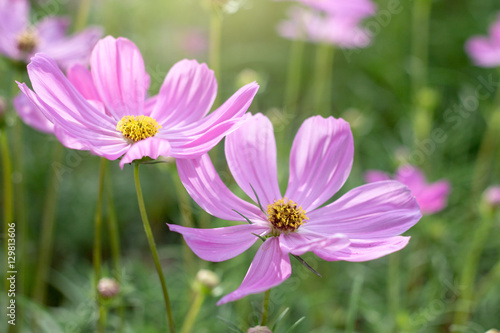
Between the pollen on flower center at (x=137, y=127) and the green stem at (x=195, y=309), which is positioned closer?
the pollen on flower center at (x=137, y=127)

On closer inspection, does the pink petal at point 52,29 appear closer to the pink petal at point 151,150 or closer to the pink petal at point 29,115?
the pink petal at point 29,115

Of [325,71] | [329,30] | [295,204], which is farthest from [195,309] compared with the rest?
[325,71]

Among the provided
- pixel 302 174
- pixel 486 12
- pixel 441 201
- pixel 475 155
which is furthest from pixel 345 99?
pixel 302 174

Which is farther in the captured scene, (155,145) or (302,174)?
(302,174)

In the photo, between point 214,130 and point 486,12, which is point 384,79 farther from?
point 214,130

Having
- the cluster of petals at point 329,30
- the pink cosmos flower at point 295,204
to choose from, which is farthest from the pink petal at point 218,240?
the cluster of petals at point 329,30

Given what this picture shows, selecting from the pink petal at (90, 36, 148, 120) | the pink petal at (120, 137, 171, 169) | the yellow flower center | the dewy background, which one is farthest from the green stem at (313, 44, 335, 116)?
the pink petal at (120, 137, 171, 169)

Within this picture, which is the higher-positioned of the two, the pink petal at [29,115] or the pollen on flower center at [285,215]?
the pink petal at [29,115]
